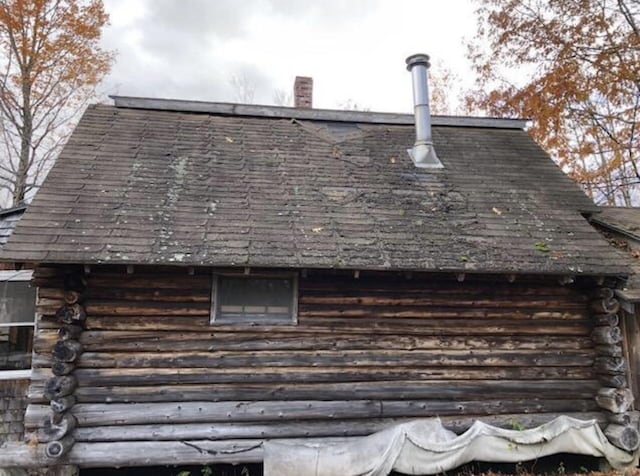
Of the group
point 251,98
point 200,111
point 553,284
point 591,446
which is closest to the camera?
point 591,446

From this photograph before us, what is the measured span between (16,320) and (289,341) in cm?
444

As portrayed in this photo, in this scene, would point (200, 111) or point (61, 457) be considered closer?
point (61, 457)

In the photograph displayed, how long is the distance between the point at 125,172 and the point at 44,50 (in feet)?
39.4

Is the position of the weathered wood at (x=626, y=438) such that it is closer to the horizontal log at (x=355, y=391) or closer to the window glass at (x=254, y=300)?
the horizontal log at (x=355, y=391)

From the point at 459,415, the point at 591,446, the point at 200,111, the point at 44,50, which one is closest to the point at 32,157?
the point at 44,50

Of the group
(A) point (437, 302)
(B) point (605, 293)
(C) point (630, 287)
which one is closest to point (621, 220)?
(C) point (630, 287)

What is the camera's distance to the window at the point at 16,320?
661cm

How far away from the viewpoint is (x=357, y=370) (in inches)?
229

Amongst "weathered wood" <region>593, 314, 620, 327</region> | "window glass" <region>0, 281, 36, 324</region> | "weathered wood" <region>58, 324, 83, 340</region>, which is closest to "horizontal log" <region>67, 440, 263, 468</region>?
"weathered wood" <region>58, 324, 83, 340</region>

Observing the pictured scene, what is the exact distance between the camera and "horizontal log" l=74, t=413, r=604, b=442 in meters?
5.30

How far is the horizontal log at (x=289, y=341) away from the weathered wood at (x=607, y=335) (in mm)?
169

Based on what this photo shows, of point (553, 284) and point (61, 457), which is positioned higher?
point (553, 284)

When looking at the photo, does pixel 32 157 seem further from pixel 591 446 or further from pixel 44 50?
pixel 591 446

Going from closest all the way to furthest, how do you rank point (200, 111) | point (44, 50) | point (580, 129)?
point (200, 111), point (580, 129), point (44, 50)
